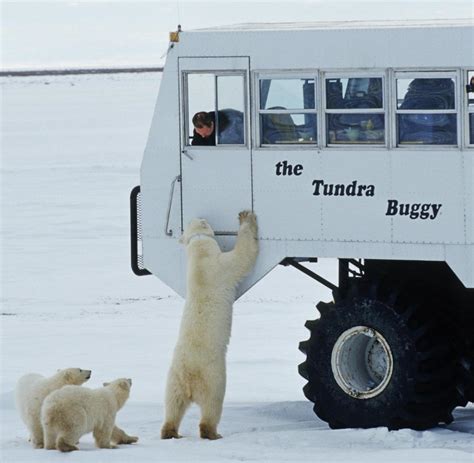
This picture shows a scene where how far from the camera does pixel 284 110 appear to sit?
972 centimetres

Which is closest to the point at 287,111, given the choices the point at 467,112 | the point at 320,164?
the point at 320,164

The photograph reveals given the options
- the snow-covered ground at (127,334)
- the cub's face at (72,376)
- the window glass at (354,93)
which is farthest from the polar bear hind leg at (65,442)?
the window glass at (354,93)

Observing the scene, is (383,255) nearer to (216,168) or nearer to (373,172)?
(373,172)

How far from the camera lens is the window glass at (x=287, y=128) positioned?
9688 mm

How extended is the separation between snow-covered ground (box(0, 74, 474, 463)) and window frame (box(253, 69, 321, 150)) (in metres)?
1.95

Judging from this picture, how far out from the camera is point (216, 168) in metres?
9.95


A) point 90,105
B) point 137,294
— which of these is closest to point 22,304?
point 137,294

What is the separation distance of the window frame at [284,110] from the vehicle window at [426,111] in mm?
570

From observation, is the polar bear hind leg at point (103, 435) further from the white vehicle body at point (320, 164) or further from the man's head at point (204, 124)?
the man's head at point (204, 124)

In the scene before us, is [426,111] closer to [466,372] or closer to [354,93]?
[354,93]

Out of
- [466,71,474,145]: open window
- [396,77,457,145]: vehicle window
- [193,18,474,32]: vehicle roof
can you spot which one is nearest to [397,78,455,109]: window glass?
[396,77,457,145]: vehicle window

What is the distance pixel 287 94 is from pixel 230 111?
45cm

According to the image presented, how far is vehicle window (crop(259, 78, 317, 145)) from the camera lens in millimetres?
9672

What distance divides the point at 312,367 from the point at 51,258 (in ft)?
32.9
